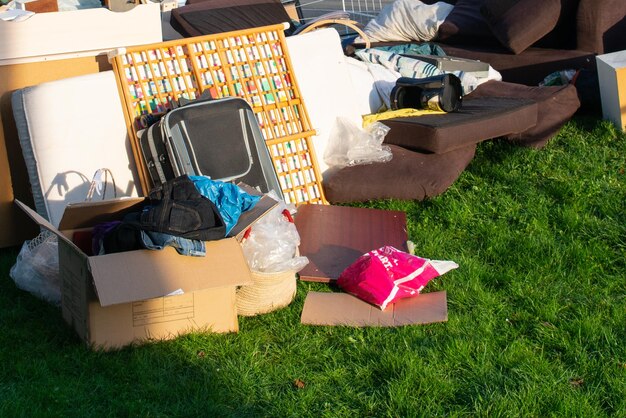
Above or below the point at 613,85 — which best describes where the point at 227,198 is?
above

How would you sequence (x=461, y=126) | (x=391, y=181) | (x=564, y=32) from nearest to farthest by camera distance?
(x=391, y=181), (x=461, y=126), (x=564, y=32)

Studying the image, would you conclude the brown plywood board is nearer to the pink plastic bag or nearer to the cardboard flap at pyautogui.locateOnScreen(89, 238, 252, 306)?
A: the pink plastic bag

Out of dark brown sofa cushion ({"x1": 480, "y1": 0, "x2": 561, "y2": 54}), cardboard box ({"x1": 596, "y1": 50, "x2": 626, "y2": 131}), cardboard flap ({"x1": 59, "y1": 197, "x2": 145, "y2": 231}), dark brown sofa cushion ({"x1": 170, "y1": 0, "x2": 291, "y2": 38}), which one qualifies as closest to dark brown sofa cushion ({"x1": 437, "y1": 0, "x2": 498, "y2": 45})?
dark brown sofa cushion ({"x1": 480, "y1": 0, "x2": 561, "y2": 54})

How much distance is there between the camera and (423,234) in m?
4.94

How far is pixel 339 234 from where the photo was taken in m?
4.91

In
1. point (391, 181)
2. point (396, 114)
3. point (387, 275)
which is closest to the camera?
point (387, 275)

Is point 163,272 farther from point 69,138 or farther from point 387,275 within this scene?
point 69,138

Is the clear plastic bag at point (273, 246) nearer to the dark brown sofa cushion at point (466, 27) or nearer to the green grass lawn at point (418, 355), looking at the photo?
the green grass lawn at point (418, 355)

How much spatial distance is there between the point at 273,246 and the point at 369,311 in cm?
52

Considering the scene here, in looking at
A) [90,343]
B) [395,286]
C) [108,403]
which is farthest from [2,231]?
[395,286]

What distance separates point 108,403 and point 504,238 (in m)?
2.32

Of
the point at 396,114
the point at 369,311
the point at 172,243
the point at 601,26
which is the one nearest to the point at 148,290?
the point at 172,243

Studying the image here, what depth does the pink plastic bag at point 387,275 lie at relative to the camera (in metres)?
4.15

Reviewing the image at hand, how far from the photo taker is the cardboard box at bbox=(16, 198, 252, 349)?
11.8 ft
